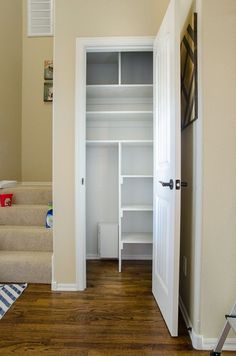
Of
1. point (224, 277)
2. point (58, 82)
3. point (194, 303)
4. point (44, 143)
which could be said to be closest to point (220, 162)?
point (224, 277)

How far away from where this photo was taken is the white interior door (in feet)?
5.13

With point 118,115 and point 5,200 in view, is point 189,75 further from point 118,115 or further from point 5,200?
point 5,200

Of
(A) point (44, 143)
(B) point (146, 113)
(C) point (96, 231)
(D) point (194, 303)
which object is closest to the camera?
(D) point (194, 303)

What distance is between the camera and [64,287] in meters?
2.25

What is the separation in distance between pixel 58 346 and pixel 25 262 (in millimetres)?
999

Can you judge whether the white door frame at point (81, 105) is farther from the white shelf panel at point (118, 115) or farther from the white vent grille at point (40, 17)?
the white vent grille at point (40, 17)

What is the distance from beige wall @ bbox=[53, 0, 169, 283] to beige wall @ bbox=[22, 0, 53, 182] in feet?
6.54

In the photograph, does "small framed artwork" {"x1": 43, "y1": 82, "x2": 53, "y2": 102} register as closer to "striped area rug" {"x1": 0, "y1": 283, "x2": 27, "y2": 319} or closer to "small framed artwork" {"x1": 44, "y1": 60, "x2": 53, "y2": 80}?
"small framed artwork" {"x1": 44, "y1": 60, "x2": 53, "y2": 80}

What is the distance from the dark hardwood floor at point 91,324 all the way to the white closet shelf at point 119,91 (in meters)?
1.98

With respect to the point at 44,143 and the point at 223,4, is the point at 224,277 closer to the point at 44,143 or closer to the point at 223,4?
the point at 223,4

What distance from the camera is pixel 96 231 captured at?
309cm

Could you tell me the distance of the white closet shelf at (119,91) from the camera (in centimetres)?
266

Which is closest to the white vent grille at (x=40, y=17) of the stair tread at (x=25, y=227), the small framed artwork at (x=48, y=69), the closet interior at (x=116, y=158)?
the small framed artwork at (x=48, y=69)

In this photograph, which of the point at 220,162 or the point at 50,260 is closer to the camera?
the point at 220,162
